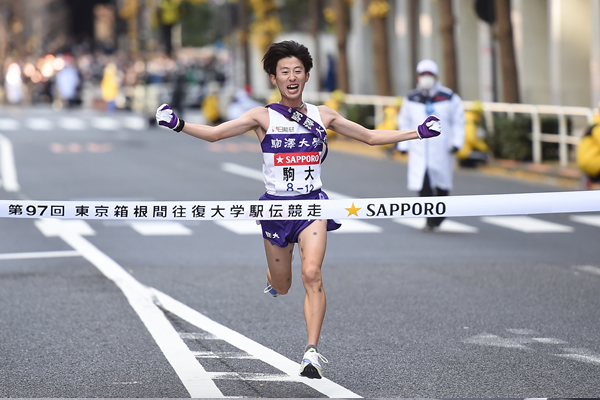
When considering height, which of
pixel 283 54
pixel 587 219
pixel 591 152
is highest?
pixel 283 54

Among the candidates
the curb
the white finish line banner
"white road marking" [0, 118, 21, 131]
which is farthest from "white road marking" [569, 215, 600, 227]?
"white road marking" [0, 118, 21, 131]

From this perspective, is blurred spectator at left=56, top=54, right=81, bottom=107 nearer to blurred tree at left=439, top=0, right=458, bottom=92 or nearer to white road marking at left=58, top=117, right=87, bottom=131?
white road marking at left=58, top=117, right=87, bottom=131

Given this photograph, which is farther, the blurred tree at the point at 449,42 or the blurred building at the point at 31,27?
the blurred building at the point at 31,27

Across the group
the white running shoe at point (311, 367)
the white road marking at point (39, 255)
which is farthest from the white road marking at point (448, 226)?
the white running shoe at point (311, 367)

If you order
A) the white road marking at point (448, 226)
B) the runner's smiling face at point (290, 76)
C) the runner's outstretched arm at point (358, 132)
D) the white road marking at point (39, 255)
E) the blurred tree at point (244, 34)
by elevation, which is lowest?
the white road marking at point (448, 226)

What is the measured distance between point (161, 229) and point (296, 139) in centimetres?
720

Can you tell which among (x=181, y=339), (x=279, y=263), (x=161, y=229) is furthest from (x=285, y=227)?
(x=161, y=229)

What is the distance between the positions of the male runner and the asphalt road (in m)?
0.60

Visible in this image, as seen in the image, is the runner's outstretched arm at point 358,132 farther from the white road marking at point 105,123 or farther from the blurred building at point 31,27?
the blurred building at point 31,27

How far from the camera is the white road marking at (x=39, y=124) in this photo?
34594 mm

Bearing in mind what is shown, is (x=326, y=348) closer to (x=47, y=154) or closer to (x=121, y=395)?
(x=121, y=395)

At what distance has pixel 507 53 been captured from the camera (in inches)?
890

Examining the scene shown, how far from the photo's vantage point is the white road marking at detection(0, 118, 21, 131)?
1366 inches

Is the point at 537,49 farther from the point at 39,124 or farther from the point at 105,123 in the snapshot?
the point at 39,124
